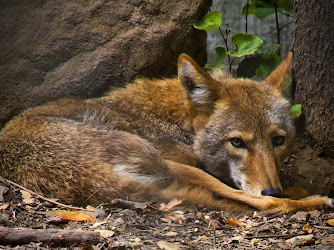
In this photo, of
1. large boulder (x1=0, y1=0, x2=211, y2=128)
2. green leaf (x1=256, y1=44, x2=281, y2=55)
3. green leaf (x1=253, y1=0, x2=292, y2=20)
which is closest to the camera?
large boulder (x1=0, y1=0, x2=211, y2=128)

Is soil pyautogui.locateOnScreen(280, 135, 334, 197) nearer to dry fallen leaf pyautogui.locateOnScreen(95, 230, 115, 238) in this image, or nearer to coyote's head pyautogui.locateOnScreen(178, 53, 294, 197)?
coyote's head pyautogui.locateOnScreen(178, 53, 294, 197)

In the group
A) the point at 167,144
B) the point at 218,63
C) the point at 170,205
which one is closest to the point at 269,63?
the point at 218,63

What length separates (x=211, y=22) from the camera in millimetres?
5641

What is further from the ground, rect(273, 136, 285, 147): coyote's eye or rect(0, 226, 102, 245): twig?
rect(0, 226, 102, 245): twig

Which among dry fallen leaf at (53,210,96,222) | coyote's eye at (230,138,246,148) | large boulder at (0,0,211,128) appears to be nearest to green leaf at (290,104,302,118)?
coyote's eye at (230,138,246,148)

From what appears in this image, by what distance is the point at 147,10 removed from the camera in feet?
18.8

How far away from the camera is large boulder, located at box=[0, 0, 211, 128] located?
5.49m

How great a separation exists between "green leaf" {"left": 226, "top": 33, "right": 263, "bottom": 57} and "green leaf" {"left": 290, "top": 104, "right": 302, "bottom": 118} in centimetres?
112

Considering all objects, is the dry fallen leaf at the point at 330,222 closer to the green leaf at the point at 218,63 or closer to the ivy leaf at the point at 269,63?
the ivy leaf at the point at 269,63

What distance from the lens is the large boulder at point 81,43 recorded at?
5.49 m

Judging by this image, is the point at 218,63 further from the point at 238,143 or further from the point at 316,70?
the point at 238,143

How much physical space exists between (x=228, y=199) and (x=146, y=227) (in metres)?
1.17

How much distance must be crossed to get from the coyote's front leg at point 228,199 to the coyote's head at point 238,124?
9.2 inches

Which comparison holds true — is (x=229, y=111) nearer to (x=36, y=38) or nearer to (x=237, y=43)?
(x=237, y=43)
